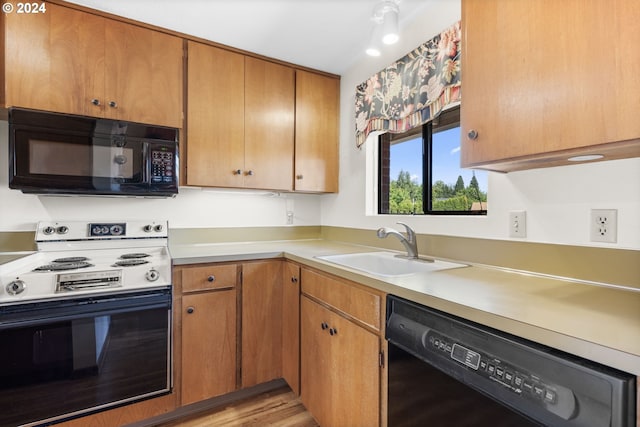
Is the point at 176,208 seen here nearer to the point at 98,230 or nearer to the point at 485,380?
the point at 98,230

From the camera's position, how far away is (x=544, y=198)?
3.89ft

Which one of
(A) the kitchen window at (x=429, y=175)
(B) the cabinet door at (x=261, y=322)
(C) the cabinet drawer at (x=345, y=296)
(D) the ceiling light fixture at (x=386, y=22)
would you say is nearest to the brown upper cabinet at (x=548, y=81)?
(D) the ceiling light fixture at (x=386, y=22)

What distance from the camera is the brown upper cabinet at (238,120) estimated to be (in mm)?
1935

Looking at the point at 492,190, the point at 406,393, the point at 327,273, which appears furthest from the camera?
the point at 327,273

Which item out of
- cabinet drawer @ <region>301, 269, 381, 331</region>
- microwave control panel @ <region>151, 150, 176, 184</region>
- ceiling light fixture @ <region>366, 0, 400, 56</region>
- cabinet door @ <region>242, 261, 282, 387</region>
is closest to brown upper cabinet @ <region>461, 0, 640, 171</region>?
ceiling light fixture @ <region>366, 0, 400, 56</region>

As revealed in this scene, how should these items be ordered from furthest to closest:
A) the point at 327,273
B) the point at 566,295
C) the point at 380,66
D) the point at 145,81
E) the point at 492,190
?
the point at 380,66, the point at 145,81, the point at 327,273, the point at 492,190, the point at 566,295

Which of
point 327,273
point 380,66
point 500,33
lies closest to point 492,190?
point 500,33

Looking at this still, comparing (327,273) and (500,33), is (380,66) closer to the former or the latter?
(500,33)

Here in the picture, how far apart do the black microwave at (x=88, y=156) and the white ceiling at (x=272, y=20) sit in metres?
0.62

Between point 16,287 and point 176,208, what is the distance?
971mm

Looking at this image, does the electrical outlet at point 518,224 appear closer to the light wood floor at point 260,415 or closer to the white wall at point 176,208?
the light wood floor at point 260,415

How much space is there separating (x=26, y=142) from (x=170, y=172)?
65 cm

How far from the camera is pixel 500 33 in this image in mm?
978

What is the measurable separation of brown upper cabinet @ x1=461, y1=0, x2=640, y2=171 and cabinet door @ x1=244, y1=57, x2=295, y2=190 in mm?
1358
